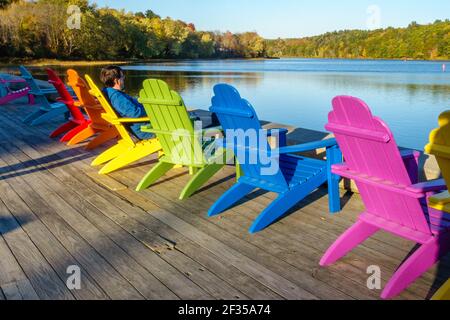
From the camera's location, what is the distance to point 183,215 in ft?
10.7

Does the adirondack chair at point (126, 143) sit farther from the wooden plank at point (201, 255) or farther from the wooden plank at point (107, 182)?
the wooden plank at point (201, 255)

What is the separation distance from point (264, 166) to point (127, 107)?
190 cm

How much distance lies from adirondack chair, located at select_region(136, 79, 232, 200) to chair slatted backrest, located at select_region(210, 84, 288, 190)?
1.64 ft

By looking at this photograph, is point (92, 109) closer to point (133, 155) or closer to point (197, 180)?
point (133, 155)

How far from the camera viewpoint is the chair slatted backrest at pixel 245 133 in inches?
113

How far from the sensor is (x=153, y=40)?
2894 inches

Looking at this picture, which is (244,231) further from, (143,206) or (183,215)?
(143,206)

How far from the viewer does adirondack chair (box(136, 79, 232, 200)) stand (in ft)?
11.6

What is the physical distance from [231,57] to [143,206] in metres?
109

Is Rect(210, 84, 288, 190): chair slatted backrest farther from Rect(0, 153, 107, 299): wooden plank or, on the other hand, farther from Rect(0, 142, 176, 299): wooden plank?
Rect(0, 153, 107, 299): wooden plank

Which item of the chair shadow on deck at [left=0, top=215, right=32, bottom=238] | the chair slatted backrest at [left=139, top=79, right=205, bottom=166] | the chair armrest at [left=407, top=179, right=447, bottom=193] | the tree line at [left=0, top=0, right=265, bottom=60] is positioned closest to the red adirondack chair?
the chair slatted backrest at [left=139, top=79, right=205, bottom=166]

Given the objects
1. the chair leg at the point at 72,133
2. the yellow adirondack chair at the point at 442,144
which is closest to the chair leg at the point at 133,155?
the chair leg at the point at 72,133

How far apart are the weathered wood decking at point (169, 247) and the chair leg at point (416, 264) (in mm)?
97

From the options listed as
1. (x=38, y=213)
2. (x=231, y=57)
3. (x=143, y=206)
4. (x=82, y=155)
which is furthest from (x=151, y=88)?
(x=231, y=57)
